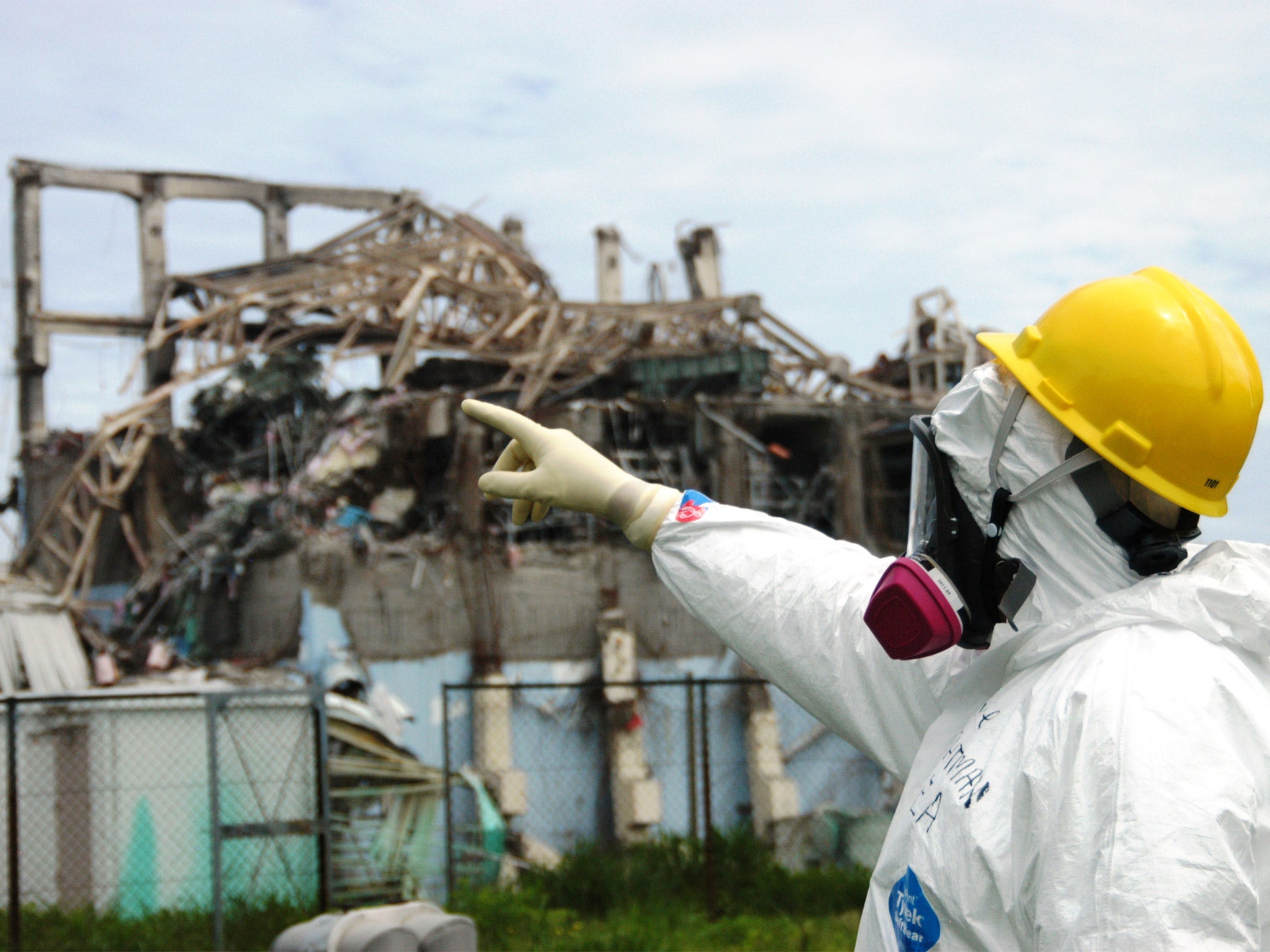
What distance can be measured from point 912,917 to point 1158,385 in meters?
0.81

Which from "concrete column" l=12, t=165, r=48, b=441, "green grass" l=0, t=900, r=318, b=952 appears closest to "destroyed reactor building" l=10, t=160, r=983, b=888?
"concrete column" l=12, t=165, r=48, b=441

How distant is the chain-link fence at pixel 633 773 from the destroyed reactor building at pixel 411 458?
0.56 feet

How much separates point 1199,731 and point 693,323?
40.9 feet

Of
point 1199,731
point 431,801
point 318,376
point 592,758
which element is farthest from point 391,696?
point 1199,731

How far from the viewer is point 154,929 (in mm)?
7551

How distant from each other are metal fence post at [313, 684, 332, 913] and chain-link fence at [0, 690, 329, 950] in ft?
0.06

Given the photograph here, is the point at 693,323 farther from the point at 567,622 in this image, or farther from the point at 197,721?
the point at 197,721

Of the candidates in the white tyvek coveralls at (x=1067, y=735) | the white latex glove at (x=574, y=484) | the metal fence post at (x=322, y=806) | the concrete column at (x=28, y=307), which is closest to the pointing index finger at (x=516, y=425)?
the white latex glove at (x=574, y=484)

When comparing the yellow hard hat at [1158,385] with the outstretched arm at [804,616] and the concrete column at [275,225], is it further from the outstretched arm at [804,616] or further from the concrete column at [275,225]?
the concrete column at [275,225]

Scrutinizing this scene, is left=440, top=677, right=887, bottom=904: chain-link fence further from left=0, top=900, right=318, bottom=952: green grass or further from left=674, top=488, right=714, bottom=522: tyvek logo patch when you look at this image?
left=674, top=488, right=714, bottom=522: tyvek logo patch

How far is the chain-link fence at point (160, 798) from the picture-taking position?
860 cm

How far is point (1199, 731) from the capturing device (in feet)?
4.49

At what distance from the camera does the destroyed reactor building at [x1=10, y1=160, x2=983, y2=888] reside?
1145 centimetres

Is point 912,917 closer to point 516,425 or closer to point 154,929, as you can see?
point 516,425
